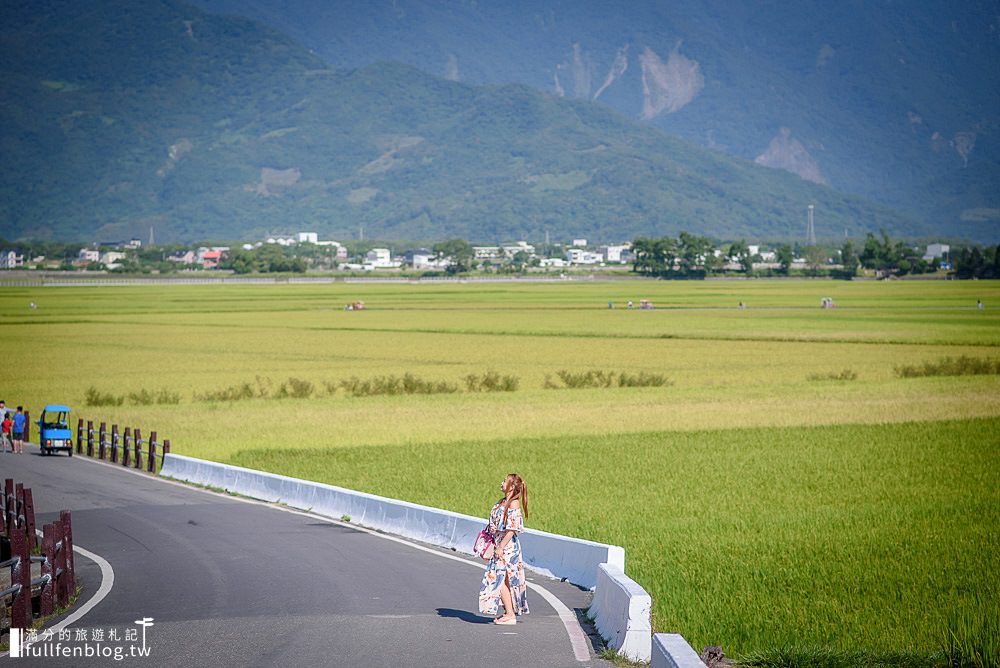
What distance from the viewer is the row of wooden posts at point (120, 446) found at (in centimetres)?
3325

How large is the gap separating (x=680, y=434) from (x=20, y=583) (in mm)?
27122

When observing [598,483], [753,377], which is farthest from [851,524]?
[753,377]

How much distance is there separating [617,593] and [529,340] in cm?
7456

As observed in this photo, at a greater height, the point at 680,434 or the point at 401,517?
the point at 401,517

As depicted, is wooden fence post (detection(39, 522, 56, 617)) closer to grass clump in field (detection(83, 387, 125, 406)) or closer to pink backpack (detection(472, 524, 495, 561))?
pink backpack (detection(472, 524, 495, 561))

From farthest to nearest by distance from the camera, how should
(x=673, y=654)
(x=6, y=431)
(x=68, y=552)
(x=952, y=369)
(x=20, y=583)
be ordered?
(x=952, y=369) < (x=6, y=431) < (x=68, y=552) < (x=20, y=583) < (x=673, y=654)

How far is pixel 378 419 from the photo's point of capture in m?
44.7

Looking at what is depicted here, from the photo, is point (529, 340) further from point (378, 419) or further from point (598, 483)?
point (598, 483)

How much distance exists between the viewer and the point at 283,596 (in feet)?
51.7

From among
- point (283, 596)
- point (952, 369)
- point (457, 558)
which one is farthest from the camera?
point (952, 369)

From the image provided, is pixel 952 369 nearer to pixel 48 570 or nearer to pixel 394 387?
pixel 394 387

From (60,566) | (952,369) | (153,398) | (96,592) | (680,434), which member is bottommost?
(153,398)

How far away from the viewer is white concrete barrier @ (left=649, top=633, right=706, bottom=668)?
9922 mm

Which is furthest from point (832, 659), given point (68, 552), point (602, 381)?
point (602, 381)
